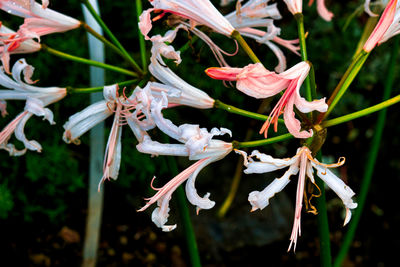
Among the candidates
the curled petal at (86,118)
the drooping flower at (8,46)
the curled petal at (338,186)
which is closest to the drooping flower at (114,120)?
the curled petal at (86,118)

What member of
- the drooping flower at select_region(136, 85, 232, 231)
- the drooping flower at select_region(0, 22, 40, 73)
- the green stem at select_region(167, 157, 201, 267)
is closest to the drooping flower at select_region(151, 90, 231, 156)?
the drooping flower at select_region(136, 85, 232, 231)

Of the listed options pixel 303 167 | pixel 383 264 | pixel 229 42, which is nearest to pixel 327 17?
pixel 303 167

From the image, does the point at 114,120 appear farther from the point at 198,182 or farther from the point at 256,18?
the point at 198,182

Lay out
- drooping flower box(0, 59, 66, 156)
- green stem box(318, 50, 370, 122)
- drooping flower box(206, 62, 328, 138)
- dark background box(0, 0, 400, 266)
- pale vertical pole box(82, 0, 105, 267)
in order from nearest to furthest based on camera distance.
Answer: drooping flower box(206, 62, 328, 138)
green stem box(318, 50, 370, 122)
drooping flower box(0, 59, 66, 156)
pale vertical pole box(82, 0, 105, 267)
dark background box(0, 0, 400, 266)

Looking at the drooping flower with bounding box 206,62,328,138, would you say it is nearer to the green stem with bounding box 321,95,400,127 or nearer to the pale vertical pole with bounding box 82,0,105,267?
the green stem with bounding box 321,95,400,127

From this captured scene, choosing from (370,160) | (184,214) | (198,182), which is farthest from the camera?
(198,182)

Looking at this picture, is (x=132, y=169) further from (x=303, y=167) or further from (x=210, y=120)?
(x=303, y=167)

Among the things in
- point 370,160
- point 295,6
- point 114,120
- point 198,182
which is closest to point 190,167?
point 114,120
